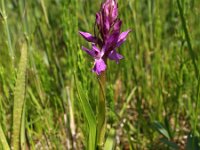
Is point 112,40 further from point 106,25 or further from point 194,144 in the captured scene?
point 194,144

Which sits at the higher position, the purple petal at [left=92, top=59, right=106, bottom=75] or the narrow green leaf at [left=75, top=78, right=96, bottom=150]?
the purple petal at [left=92, top=59, right=106, bottom=75]

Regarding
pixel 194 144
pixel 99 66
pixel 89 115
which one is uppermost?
pixel 99 66

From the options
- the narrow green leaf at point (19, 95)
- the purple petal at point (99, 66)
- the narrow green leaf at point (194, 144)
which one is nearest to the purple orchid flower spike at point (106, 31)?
the purple petal at point (99, 66)

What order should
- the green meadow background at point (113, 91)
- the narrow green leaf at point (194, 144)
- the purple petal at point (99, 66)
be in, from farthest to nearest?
1. the green meadow background at point (113, 91)
2. the narrow green leaf at point (194, 144)
3. the purple petal at point (99, 66)

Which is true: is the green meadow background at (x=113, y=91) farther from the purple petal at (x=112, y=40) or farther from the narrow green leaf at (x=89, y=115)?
the purple petal at (x=112, y=40)

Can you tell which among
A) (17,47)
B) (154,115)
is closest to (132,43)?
(154,115)

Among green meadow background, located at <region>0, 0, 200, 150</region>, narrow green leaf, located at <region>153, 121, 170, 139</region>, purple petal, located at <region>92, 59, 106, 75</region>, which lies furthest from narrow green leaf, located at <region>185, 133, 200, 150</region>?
purple petal, located at <region>92, 59, 106, 75</region>

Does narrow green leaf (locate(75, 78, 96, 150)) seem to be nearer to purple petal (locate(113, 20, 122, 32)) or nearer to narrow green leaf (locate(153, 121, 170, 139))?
purple petal (locate(113, 20, 122, 32))

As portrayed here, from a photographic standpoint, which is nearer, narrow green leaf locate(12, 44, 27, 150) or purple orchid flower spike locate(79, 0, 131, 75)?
purple orchid flower spike locate(79, 0, 131, 75)

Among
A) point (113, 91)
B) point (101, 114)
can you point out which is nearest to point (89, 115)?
point (101, 114)

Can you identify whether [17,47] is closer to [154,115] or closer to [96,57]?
[154,115]

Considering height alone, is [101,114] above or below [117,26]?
below
